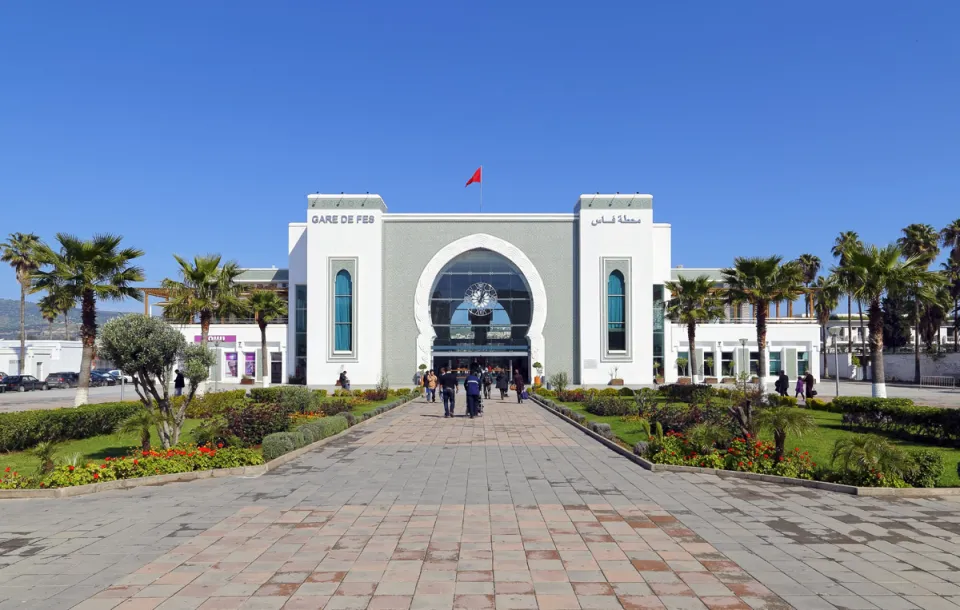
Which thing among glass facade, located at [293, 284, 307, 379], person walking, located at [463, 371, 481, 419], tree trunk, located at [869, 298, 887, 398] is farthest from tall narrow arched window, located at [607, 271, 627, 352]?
person walking, located at [463, 371, 481, 419]

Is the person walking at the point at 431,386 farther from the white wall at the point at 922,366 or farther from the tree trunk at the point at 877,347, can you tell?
the white wall at the point at 922,366

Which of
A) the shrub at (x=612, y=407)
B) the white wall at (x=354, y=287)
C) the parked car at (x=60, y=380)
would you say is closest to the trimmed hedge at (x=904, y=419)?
the shrub at (x=612, y=407)

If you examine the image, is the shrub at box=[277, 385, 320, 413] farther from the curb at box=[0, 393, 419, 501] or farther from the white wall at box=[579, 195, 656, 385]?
the white wall at box=[579, 195, 656, 385]

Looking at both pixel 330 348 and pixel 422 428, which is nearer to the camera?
pixel 422 428

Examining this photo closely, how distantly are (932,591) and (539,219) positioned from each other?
46.2m

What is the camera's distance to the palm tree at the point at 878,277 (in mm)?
24156

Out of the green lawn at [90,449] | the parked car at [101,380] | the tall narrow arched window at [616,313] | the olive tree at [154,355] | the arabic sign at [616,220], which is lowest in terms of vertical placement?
the parked car at [101,380]

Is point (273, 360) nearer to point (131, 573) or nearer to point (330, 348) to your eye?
point (330, 348)

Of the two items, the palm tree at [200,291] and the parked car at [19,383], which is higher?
the palm tree at [200,291]

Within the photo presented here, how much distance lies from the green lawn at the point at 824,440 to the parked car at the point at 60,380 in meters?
42.9

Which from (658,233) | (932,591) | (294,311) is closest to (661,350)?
A: (658,233)

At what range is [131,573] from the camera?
265 inches

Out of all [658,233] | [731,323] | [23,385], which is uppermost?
[658,233]

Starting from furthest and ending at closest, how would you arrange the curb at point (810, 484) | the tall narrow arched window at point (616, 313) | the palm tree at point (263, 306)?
the tall narrow arched window at point (616, 313), the palm tree at point (263, 306), the curb at point (810, 484)
